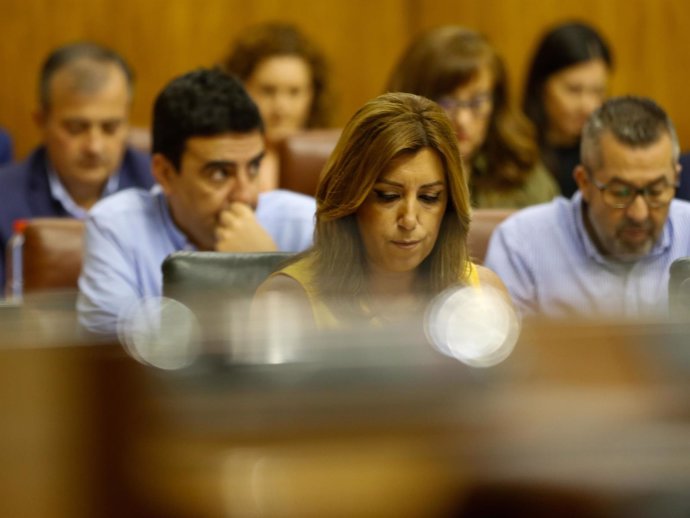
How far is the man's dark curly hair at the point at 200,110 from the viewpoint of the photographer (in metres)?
1.55

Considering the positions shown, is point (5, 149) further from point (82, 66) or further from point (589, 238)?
point (589, 238)

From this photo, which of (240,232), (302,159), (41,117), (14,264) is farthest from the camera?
(41,117)

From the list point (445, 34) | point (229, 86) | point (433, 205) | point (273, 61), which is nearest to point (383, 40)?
point (273, 61)

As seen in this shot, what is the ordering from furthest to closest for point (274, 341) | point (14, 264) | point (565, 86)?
1. point (565, 86)
2. point (14, 264)
3. point (274, 341)

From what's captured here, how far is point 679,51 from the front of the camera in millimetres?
3033

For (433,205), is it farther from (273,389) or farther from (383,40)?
(383,40)

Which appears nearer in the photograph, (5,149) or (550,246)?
(550,246)

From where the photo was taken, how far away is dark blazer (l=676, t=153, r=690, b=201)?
5.71ft

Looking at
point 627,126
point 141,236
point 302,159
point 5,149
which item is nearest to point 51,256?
point 141,236

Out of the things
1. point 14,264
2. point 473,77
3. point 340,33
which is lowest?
point 14,264

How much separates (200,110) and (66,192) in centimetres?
64

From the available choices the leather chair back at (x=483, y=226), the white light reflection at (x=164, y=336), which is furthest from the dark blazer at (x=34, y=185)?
the white light reflection at (x=164, y=336)

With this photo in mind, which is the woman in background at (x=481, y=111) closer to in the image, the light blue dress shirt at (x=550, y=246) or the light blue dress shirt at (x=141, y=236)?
the light blue dress shirt at (x=550, y=246)

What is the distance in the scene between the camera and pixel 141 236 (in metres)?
1.57
